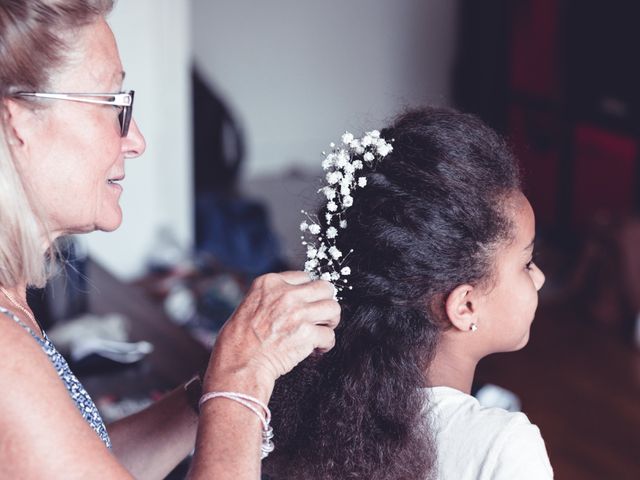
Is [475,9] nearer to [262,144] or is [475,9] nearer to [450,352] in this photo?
[262,144]

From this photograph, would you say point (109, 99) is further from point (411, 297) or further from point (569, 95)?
point (569, 95)

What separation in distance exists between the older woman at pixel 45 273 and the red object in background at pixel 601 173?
3.96 meters

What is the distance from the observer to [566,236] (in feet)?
17.3

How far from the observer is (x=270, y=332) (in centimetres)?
119

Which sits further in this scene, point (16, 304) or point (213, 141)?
point (213, 141)

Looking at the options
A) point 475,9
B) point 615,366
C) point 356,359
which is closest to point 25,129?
point 356,359

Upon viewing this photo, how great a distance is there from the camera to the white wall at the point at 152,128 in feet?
10.0

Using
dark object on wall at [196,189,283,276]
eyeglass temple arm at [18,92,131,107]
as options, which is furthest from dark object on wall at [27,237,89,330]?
dark object on wall at [196,189,283,276]

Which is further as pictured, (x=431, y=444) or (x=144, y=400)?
(x=144, y=400)

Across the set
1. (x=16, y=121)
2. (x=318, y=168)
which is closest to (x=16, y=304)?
(x=16, y=121)

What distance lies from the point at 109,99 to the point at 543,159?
451cm

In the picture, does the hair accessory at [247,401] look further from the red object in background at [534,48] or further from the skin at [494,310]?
the red object in background at [534,48]

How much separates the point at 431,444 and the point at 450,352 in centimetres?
18

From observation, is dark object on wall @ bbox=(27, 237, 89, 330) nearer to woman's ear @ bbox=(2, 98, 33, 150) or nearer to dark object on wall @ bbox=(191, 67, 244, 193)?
woman's ear @ bbox=(2, 98, 33, 150)
